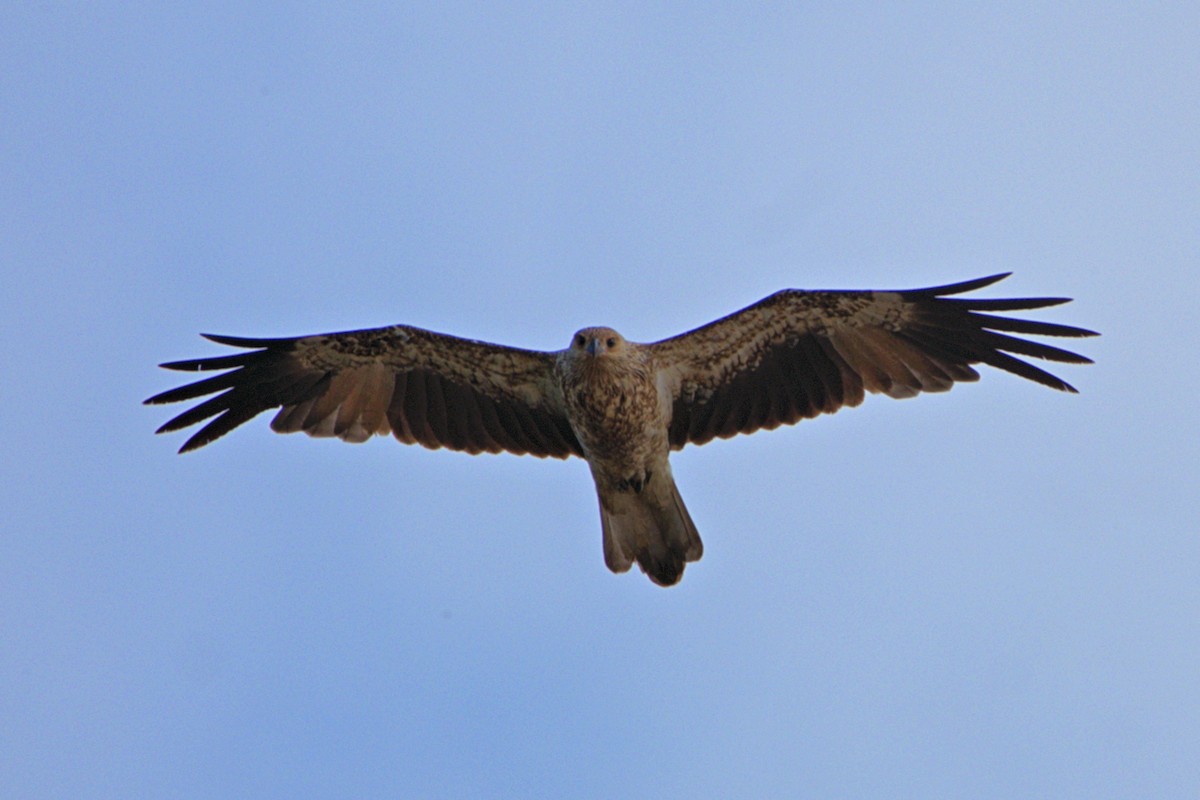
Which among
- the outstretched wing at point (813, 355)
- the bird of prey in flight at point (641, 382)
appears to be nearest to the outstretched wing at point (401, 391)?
the bird of prey in flight at point (641, 382)

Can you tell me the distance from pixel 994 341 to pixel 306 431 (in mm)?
5229

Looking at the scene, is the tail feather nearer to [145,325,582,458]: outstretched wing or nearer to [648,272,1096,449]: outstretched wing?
[648,272,1096,449]: outstretched wing

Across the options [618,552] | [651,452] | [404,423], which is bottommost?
[618,552]

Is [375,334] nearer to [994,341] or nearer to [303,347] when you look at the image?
[303,347]

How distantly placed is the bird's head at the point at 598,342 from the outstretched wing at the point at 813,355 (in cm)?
65

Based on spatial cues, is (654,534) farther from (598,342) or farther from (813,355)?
(813,355)

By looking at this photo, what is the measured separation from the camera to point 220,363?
1015 cm

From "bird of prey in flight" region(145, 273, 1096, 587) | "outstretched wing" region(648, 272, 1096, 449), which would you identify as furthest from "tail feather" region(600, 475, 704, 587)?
"outstretched wing" region(648, 272, 1096, 449)

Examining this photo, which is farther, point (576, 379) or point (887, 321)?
point (887, 321)

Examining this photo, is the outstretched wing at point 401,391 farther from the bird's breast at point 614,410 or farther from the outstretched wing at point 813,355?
the outstretched wing at point 813,355

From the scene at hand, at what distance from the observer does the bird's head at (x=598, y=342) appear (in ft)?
30.6

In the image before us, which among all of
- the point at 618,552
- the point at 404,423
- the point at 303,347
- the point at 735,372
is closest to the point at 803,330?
the point at 735,372

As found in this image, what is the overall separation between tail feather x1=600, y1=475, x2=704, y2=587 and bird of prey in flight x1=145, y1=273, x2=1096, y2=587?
1cm

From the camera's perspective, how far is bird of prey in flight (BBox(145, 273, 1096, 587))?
32.1ft
